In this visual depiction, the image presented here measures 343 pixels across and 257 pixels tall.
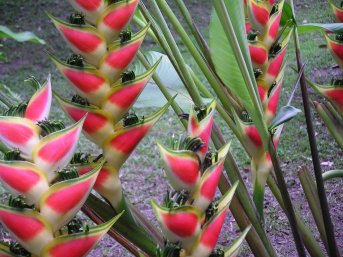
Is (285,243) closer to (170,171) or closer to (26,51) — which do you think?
(170,171)

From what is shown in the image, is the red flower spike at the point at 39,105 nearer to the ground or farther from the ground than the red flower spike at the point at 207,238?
farther from the ground

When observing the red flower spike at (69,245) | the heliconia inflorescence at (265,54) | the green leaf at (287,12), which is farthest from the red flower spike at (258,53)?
the red flower spike at (69,245)

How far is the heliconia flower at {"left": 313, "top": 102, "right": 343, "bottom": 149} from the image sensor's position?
674mm

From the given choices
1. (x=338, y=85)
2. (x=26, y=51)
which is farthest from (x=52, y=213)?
(x=26, y=51)

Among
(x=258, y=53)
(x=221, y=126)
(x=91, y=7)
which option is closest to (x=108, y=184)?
(x=91, y=7)

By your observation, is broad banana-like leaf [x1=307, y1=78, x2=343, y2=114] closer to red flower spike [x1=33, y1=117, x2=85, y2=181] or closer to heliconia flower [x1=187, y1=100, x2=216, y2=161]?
heliconia flower [x1=187, y1=100, x2=216, y2=161]

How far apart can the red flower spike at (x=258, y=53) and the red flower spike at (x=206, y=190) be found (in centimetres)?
25

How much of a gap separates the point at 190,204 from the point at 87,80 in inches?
5.0

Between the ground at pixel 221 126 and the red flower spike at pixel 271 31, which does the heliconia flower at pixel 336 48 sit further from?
the ground at pixel 221 126

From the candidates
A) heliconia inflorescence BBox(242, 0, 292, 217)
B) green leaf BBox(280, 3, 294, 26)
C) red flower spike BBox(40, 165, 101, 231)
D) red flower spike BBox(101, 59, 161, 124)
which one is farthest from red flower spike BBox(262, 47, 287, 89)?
red flower spike BBox(40, 165, 101, 231)

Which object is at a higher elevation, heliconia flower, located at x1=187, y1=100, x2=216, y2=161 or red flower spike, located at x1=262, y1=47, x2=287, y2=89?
heliconia flower, located at x1=187, y1=100, x2=216, y2=161

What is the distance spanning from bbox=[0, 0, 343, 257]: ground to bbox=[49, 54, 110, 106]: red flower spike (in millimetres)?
140

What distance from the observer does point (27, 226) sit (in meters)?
0.31

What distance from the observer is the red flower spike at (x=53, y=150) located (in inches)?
12.8
